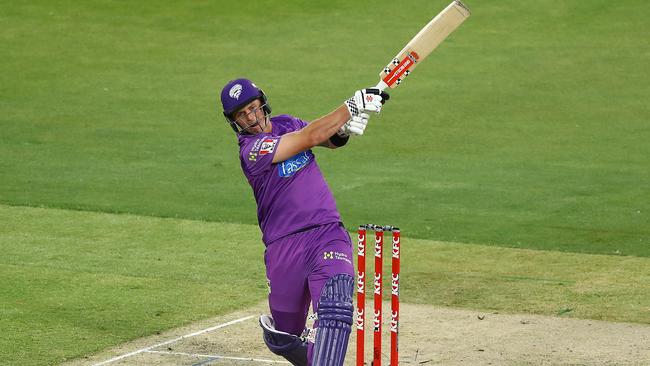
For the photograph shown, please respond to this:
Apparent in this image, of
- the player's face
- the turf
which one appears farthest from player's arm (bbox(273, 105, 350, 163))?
the turf

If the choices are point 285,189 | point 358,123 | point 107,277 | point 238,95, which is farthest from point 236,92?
point 107,277

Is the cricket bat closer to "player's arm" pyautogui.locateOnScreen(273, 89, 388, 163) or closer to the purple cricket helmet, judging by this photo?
"player's arm" pyautogui.locateOnScreen(273, 89, 388, 163)

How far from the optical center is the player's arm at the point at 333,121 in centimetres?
821

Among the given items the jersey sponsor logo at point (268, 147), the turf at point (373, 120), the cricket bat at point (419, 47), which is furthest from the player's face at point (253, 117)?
the turf at point (373, 120)

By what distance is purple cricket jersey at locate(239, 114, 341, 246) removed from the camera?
861 centimetres

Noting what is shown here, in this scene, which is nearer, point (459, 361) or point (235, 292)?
point (459, 361)

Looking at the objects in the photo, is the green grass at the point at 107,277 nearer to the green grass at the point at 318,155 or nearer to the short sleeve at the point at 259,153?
the green grass at the point at 318,155

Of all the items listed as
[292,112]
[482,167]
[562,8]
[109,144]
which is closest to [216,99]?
[292,112]

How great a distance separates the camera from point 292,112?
21.8 meters

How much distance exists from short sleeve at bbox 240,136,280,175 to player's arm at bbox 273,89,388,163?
0.12 meters

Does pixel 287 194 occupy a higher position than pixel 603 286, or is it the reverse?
pixel 287 194

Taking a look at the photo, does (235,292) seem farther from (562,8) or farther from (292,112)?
(562,8)

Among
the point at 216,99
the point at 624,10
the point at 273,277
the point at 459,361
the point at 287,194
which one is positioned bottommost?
the point at 459,361

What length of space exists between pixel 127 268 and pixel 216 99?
10.3 meters
